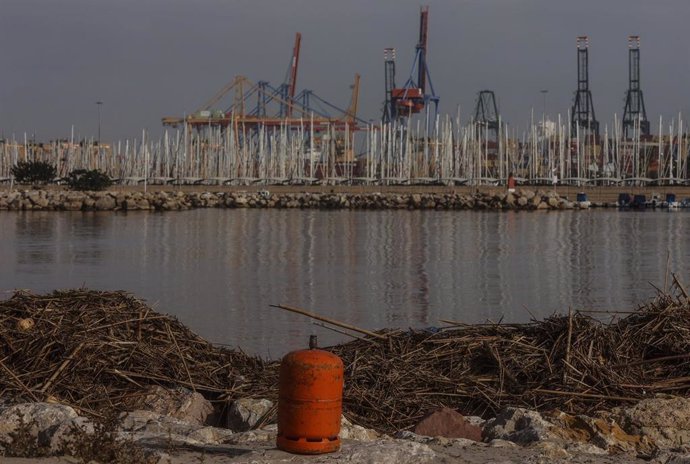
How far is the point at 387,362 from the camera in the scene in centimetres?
722

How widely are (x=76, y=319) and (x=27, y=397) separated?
843mm

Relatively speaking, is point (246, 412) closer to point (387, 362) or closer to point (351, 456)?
point (387, 362)

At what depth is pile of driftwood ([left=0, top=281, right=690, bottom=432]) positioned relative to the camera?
22.0ft

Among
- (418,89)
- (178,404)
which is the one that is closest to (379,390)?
(178,404)

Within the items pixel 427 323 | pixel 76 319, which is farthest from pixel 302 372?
pixel 427 323

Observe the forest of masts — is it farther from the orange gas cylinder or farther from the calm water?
the orange gas cylinder

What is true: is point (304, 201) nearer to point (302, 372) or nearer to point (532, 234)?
point (532, 234)

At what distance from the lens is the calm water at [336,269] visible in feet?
45.1

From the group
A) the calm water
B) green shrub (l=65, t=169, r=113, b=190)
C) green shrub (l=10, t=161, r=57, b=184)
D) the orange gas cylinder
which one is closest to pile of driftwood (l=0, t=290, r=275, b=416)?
the calm water

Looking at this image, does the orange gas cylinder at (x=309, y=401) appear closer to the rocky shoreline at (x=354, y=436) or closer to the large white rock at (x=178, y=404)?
the rocky shoreline at (x=354, y=436)

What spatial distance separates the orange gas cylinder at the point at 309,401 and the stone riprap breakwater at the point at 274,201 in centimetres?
5070

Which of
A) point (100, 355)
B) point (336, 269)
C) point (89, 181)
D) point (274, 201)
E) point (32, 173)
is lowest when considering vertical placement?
point (336, 269)

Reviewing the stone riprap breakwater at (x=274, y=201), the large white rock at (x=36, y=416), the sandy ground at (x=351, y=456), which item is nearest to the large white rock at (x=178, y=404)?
the large white rock at (x=36, y=416)

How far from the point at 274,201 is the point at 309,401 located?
5857cm
